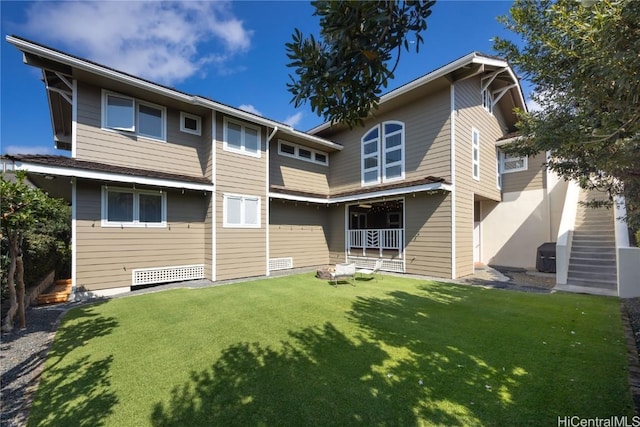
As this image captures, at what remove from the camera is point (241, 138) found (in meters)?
10.4

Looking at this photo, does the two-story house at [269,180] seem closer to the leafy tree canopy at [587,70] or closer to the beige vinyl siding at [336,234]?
the beige vinyl siding at [336,234]

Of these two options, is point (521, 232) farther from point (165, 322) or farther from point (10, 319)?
point (10, 319)

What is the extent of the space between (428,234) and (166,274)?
9.40 metres

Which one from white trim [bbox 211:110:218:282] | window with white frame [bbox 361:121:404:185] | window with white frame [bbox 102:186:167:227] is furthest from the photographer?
window with white frame [bbox 361:121:404:185]

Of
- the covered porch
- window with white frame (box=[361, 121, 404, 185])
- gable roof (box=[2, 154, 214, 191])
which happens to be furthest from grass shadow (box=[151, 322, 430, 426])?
window with white frame (box=[361, 121, 404, 185])

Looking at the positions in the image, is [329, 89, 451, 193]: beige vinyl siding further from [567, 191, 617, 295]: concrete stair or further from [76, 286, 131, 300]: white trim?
[76, 286, 131, 300]: white trim

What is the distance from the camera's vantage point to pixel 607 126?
10.2ft

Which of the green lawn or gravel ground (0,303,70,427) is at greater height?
the green lawn

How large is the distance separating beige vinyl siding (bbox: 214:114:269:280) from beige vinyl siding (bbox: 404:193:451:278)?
580cm

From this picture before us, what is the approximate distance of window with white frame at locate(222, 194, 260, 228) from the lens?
9.94m

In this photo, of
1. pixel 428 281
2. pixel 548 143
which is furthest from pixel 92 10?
pixel 428 281

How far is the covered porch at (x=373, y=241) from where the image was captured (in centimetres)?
1132

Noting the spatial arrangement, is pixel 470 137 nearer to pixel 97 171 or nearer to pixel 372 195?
pixel 372 195

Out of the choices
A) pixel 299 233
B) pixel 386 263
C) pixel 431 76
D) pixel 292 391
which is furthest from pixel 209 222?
pixel 431 76
